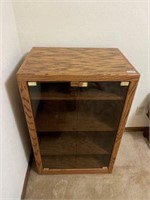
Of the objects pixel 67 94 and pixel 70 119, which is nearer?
pixel 67 94

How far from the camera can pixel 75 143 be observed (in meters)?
1.20

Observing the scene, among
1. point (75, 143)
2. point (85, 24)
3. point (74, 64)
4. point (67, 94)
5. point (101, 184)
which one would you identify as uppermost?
point (85, 24)

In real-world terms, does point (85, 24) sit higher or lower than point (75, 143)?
higher

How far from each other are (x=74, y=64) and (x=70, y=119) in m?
→ 0.37

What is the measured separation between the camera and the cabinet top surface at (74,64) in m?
0.81

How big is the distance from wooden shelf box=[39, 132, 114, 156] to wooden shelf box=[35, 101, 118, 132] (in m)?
0.08

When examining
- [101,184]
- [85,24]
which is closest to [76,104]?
[85,24]

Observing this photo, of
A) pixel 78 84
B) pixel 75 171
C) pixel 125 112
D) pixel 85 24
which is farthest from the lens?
pixel 75 171

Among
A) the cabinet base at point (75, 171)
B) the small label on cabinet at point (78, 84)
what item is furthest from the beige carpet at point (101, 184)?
the small label on cabinet at point (78, 84)

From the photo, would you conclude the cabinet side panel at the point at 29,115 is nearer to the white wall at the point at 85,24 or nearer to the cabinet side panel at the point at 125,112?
the white wall at the point at 85,24

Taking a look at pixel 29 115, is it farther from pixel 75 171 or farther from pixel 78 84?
pixel 75 171

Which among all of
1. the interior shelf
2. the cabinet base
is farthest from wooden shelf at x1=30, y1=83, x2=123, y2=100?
the cabinet base

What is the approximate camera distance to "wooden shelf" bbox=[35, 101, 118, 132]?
1045 millimetres

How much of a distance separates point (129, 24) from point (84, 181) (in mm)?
1213
